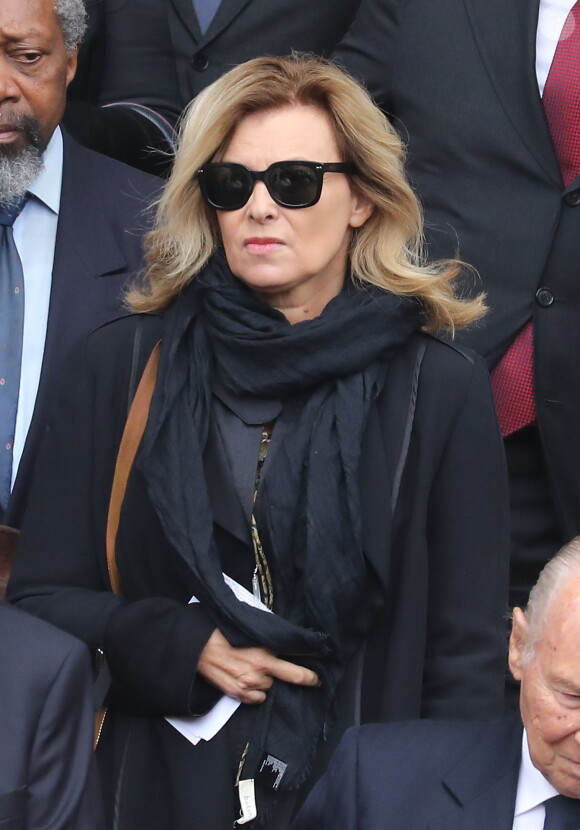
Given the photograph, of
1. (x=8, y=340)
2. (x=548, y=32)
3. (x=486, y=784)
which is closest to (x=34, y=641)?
(x=486, y=784)

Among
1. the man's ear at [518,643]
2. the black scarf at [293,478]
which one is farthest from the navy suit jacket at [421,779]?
the black scarf at [293,478]

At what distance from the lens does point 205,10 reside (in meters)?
4.41

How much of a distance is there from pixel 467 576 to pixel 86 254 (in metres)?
1.21

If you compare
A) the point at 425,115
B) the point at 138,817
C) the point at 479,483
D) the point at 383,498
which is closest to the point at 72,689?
the point at 138,817

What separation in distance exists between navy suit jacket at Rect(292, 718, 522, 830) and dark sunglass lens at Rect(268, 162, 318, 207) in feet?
3.26

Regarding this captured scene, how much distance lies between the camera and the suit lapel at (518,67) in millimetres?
3592

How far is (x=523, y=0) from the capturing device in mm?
3625

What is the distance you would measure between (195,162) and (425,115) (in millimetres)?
709

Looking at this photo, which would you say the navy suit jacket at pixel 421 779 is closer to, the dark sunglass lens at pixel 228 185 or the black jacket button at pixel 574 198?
the dark sunglass lens at pixel 228 185

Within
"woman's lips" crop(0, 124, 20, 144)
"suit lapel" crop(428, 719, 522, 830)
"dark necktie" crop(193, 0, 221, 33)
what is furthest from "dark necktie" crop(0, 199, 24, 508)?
"suit lapel" crop(428, 719, 522, 830)

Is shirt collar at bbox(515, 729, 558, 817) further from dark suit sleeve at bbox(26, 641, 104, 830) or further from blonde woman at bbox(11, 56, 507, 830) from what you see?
dark suit sleeve at bbox(26, 641, 104, 830)

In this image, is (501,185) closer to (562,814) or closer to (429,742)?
(429,742)

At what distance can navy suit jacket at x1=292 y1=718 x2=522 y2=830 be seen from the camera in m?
→ 2.60

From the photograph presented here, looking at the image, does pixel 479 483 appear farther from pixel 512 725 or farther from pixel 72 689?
Answer: pixel 72 689
